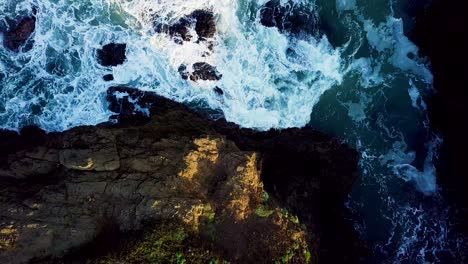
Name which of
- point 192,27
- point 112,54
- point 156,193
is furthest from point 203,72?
point 156,193

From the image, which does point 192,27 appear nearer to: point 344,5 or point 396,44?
point 344,5

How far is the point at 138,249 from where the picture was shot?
1202cm

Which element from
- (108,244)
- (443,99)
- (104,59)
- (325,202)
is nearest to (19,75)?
(104,59)

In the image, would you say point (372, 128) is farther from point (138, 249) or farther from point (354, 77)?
point (138, 249)

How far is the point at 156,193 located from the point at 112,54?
22.9 ft

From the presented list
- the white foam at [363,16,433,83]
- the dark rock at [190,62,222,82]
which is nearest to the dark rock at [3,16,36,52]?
the dark rock at [190,62,222,82]

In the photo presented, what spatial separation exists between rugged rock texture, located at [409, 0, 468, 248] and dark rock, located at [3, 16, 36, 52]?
15.6m

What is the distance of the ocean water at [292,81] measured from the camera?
17422mm

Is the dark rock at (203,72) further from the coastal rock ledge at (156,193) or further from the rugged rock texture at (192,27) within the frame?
the coastal rock ledge at (156,193)

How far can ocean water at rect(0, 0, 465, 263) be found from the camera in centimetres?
1742

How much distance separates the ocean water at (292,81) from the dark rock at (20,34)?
0.24 m

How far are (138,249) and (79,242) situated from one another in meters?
1.86

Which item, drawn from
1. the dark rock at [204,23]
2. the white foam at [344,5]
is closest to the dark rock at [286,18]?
the white foam at [344,5]

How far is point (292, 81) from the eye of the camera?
59.8 ft
